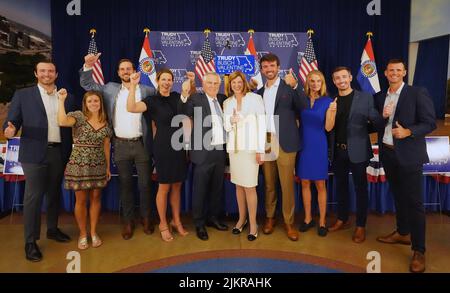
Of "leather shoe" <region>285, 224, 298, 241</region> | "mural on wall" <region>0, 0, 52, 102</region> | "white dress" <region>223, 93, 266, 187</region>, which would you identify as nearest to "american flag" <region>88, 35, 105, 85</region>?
"mural on wall" <region>0, 0, 52, 102</region>

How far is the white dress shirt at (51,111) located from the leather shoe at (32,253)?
824mm

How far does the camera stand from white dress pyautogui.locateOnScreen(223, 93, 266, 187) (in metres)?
2.65

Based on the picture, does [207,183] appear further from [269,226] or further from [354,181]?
[354,181]

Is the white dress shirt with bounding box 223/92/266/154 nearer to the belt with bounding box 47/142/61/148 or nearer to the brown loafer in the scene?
the brown loafer

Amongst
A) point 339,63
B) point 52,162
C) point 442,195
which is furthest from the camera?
point 339,63

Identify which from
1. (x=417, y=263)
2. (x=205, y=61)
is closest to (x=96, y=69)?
(x=205, y=61)

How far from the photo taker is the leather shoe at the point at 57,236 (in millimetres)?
2867

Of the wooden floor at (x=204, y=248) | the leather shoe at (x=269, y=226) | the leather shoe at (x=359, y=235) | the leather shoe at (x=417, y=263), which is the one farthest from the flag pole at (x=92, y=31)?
the leather shoe at (x=417, y=263)

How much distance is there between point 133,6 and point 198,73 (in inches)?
56.4

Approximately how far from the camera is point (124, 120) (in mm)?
2756

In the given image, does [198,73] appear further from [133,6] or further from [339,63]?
[339,63]

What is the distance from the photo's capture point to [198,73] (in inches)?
187

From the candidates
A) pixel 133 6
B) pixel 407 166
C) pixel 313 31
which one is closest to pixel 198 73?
pixel 133 6

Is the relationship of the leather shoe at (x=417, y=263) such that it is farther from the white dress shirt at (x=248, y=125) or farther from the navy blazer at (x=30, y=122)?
the navy blazer at (x=30, y=122)
